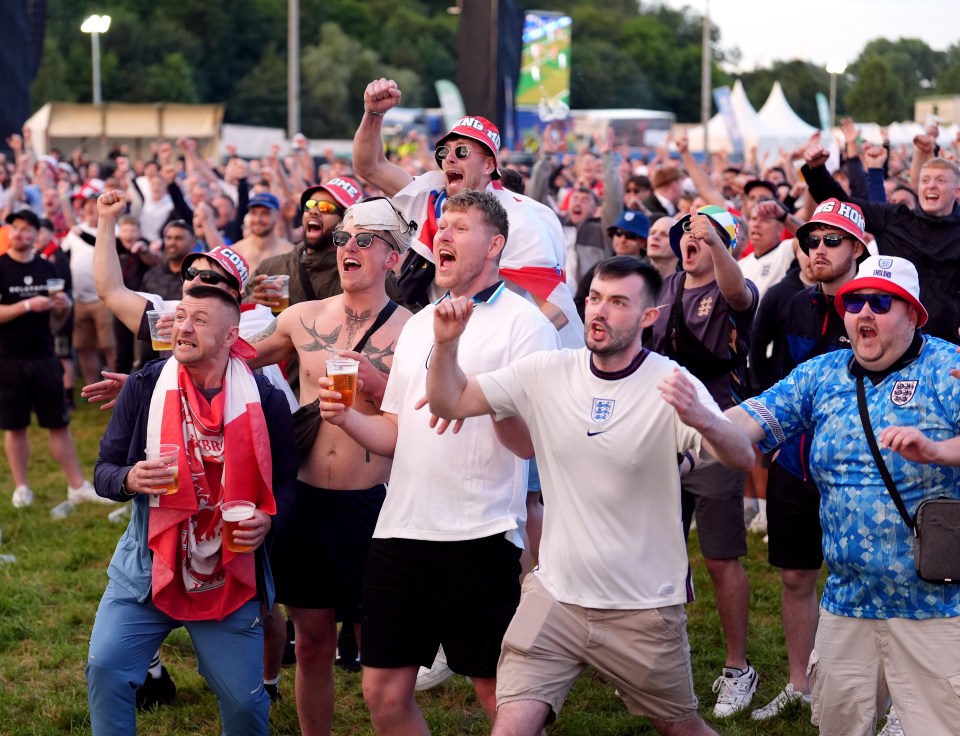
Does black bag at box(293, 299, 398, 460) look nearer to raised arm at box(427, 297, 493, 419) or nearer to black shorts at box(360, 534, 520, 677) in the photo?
black shorts at box(360, 534, 520, 677)

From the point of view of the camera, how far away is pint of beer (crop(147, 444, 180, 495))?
4457 millimetres

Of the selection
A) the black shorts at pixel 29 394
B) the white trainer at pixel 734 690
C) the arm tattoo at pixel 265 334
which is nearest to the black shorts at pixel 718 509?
the white trainer at pixel 734 690

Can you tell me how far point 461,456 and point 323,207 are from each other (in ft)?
8.63

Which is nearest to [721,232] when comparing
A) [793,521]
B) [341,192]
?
[793,521]

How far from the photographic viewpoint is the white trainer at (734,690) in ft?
19.7

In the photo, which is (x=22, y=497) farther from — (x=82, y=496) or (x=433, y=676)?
(x=433, y=676)

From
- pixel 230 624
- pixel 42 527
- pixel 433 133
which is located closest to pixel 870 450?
pixel 230 624

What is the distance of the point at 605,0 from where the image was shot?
134 meters

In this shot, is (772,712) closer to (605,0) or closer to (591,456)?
(591,456)

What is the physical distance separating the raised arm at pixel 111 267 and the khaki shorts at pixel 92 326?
8227 millimetres

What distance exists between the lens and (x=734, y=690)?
19.9 feet

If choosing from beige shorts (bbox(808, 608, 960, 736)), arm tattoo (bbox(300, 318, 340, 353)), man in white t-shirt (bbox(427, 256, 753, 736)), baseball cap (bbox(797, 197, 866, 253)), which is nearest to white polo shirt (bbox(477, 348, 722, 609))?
man in white t-shirt (bbox(427, 256, 753, 736))

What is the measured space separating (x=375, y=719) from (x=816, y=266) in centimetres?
284

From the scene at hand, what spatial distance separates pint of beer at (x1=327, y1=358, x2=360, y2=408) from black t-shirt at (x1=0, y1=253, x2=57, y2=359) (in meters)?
6.57
